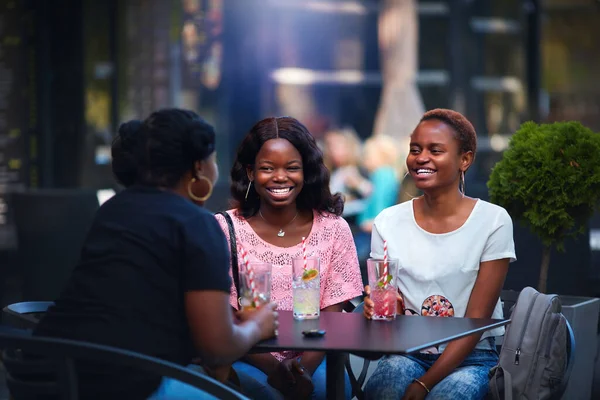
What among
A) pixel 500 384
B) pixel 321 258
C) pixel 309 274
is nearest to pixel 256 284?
pixel 309 274

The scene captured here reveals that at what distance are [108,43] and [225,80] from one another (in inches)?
44.5

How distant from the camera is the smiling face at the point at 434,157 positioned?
11.4 feet

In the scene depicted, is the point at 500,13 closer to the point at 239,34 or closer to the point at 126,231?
the point at 239,34

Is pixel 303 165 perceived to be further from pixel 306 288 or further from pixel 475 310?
pixel 475 310

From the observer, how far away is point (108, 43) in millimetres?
9148

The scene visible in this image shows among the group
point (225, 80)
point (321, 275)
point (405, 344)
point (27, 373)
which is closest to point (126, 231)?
point (27, 373)

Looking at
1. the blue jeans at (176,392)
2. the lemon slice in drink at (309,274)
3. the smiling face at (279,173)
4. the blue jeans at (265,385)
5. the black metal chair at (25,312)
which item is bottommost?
the blue jeans at (265,385)

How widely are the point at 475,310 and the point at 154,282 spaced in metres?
1.26

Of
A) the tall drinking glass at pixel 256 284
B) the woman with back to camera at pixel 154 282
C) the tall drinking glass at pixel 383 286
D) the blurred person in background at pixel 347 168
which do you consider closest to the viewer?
the woman with back to camera at pixel 154 282

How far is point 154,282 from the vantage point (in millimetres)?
2553

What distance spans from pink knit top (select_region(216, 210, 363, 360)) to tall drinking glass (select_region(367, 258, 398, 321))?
374 mm

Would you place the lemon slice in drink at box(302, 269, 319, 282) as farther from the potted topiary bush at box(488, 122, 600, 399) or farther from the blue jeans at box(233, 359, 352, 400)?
the potted topiary bush at box(488, 122, 600, 399)

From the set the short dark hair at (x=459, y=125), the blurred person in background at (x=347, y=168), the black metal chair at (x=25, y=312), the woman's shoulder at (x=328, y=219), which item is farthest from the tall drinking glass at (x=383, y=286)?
the blurred person in background at (x=347, y=168)

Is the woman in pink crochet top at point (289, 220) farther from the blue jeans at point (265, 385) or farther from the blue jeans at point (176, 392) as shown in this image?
the blue jeans at point (176, 392)
